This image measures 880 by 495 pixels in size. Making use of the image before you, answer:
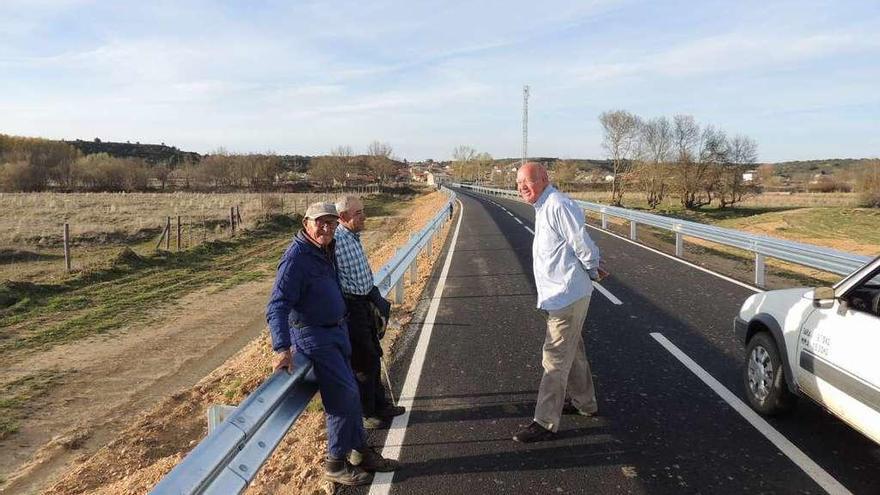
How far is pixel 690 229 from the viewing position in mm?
13758

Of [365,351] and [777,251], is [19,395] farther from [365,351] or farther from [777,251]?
[777,251]

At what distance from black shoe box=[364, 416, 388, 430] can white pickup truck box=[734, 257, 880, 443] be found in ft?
10.0

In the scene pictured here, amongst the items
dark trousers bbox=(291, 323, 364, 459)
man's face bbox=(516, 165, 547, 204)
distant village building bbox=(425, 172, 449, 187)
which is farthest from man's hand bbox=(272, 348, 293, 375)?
distant village building bbox=(425, 172, 449, 187)

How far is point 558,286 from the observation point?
4.14m

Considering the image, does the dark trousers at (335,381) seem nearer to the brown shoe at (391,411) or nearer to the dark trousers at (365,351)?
the dark trousers at (365,351)

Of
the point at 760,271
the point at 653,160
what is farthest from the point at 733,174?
the point at 760,271

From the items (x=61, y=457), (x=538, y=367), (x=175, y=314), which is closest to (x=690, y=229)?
(x=538, y=367)

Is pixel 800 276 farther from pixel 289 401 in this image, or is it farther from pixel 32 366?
pixel 32 366

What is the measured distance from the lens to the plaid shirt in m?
4.27

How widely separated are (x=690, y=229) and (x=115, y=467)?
1280 centimetres

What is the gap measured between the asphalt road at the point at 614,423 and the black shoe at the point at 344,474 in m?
0.07

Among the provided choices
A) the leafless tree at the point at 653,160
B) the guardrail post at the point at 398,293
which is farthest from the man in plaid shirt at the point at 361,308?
the leafless tree at the point at 653,160

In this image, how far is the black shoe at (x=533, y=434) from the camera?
4.12 meters

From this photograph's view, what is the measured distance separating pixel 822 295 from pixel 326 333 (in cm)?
343
